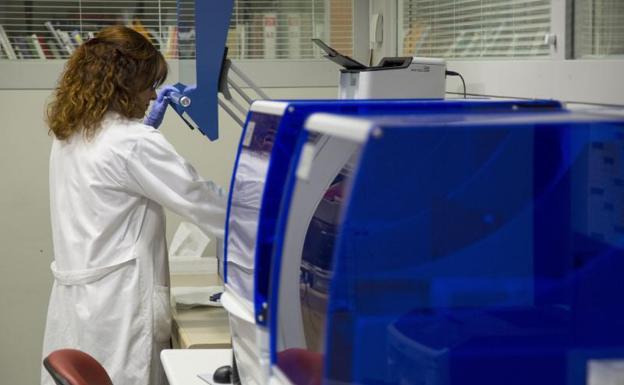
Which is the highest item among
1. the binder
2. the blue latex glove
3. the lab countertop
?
the binder

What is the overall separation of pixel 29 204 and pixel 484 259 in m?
3.09

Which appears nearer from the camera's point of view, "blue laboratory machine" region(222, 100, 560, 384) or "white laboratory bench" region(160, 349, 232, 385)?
"blue laboratory machine" region(222, 100, 560, 384)

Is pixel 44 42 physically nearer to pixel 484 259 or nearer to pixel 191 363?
pixel 191 363

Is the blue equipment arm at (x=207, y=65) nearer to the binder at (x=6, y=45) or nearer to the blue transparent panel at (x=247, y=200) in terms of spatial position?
the blue transparent panel at (x=247, y=200)

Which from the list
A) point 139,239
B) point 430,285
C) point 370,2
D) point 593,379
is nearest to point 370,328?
point 430,285

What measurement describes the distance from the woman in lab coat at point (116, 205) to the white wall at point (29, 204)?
1307 mm

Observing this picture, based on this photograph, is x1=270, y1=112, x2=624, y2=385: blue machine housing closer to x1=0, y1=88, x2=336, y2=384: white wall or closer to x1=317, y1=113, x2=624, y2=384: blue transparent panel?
x1=317, y1=113, x2=624, y2=384: blue transparent panel

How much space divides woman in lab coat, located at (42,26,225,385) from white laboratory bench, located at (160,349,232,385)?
408mm

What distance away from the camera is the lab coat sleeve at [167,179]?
2.74m

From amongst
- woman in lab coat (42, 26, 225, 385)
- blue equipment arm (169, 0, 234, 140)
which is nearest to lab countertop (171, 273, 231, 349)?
woman in lab coat (42, 26, 225, 385)

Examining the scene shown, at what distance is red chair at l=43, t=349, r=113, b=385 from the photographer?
7.57 feet

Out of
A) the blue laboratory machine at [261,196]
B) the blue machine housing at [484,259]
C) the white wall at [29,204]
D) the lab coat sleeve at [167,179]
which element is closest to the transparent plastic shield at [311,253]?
the blue laboratory machine at [261,196]

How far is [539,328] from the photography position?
1489 millimetres

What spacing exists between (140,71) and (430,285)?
5.38 ft
